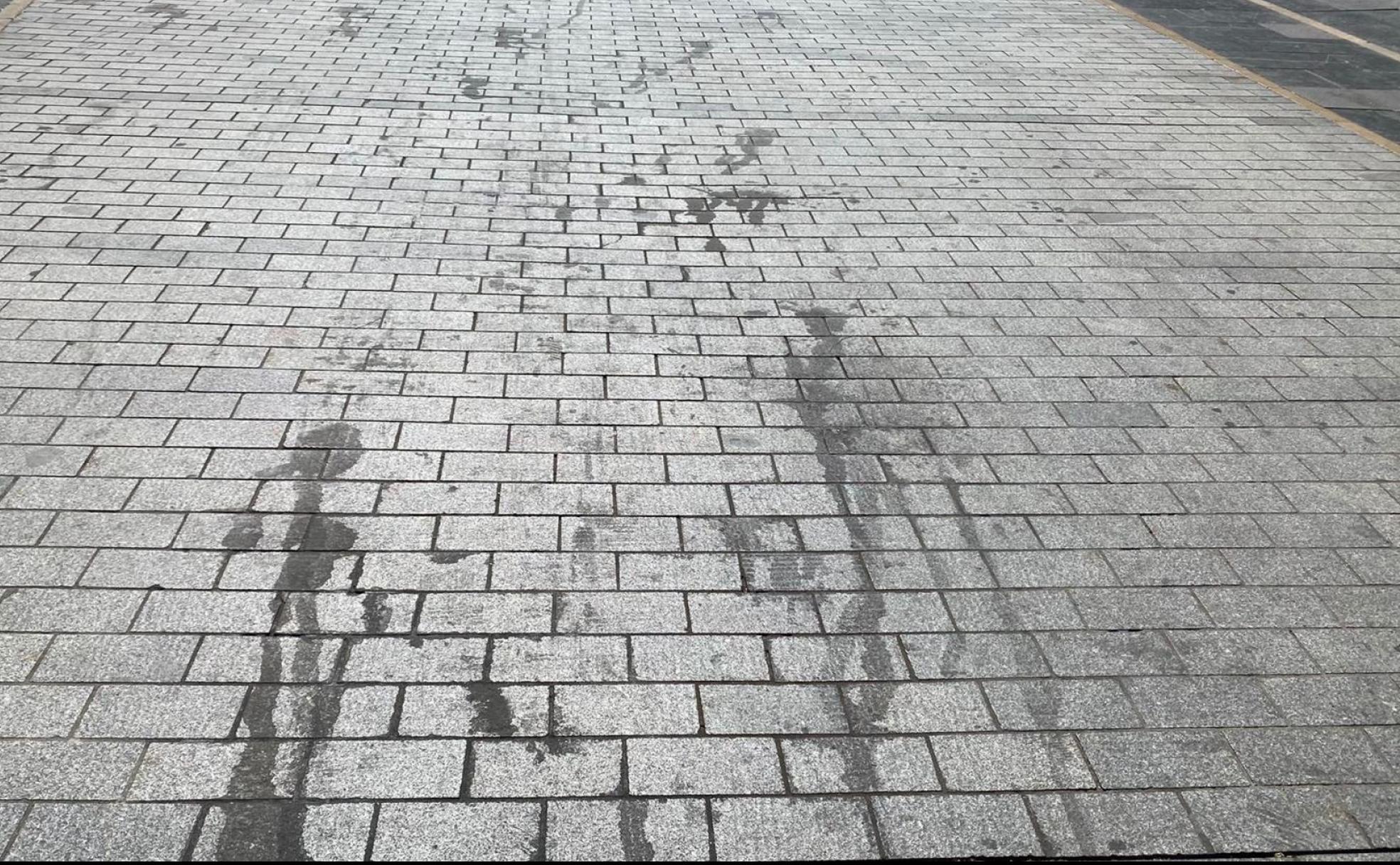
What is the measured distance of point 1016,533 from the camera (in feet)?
14.5

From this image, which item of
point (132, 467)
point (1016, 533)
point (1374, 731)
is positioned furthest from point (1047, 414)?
point (132, 467)

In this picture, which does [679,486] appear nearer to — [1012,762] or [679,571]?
[679,571]

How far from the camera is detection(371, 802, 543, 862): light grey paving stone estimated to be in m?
3.03

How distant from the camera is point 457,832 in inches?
122

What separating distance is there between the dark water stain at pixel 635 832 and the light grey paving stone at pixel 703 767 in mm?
49

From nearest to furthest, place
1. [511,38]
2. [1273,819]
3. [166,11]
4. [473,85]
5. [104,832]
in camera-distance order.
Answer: [104,832] < [1273,819] < [473,85] < [166,11] < [511,38]

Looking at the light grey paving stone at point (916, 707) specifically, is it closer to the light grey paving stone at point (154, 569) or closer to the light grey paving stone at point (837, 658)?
the light grey paving stone at point (837, 658)

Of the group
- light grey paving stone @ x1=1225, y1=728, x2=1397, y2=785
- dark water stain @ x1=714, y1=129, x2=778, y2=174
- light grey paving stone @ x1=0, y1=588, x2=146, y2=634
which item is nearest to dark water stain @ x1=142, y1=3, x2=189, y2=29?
dark water stain @ x1=714, y1=129, x2=778, y2=174

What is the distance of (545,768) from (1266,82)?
1056 centimetres

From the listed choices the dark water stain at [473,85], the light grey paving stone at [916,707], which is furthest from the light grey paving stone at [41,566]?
the dark water stain at [473,85]

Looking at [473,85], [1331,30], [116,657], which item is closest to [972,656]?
[116,657]

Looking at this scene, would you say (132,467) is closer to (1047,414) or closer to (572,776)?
(572,776)

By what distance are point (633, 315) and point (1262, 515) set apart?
3283 mm

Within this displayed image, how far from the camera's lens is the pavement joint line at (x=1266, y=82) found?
917 centimetres
